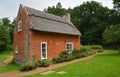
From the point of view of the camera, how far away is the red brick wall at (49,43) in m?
19.4

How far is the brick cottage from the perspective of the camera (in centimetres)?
1955

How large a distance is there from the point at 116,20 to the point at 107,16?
7035 millimetres

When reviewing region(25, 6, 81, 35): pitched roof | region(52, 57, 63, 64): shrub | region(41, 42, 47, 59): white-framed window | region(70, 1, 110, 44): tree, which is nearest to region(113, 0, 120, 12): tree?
region(70, 1, 110, 44): tree

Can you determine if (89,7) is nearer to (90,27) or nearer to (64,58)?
(90,27)

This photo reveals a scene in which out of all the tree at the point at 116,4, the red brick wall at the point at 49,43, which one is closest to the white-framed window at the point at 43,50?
the red brick wall at the point at 49,43

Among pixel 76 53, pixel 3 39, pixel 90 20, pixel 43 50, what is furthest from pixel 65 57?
pixel 90 20

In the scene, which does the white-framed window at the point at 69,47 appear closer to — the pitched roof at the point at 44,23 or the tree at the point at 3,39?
the pitched roof at the point at 44,23

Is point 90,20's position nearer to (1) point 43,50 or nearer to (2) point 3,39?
(2) point 3,39

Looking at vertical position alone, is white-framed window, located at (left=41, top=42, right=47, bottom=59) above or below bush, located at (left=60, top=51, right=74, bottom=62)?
above

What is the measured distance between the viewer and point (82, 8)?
227ft

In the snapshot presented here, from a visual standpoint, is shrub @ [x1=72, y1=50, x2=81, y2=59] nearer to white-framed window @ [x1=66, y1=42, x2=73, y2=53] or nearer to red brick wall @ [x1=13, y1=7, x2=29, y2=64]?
white-framed window @ [x1=66, y1=42, x2=73, y2=53]

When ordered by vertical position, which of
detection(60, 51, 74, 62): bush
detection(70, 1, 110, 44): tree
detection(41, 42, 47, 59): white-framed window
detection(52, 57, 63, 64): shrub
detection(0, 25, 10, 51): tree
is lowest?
detection(52, 57, 63, 64): shrub

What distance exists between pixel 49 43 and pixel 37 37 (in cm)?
215

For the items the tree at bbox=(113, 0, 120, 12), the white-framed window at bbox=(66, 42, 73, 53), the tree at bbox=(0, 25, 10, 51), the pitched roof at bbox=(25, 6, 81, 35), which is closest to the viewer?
the pitched roof at bbox=(25, 6, 81, 35)
